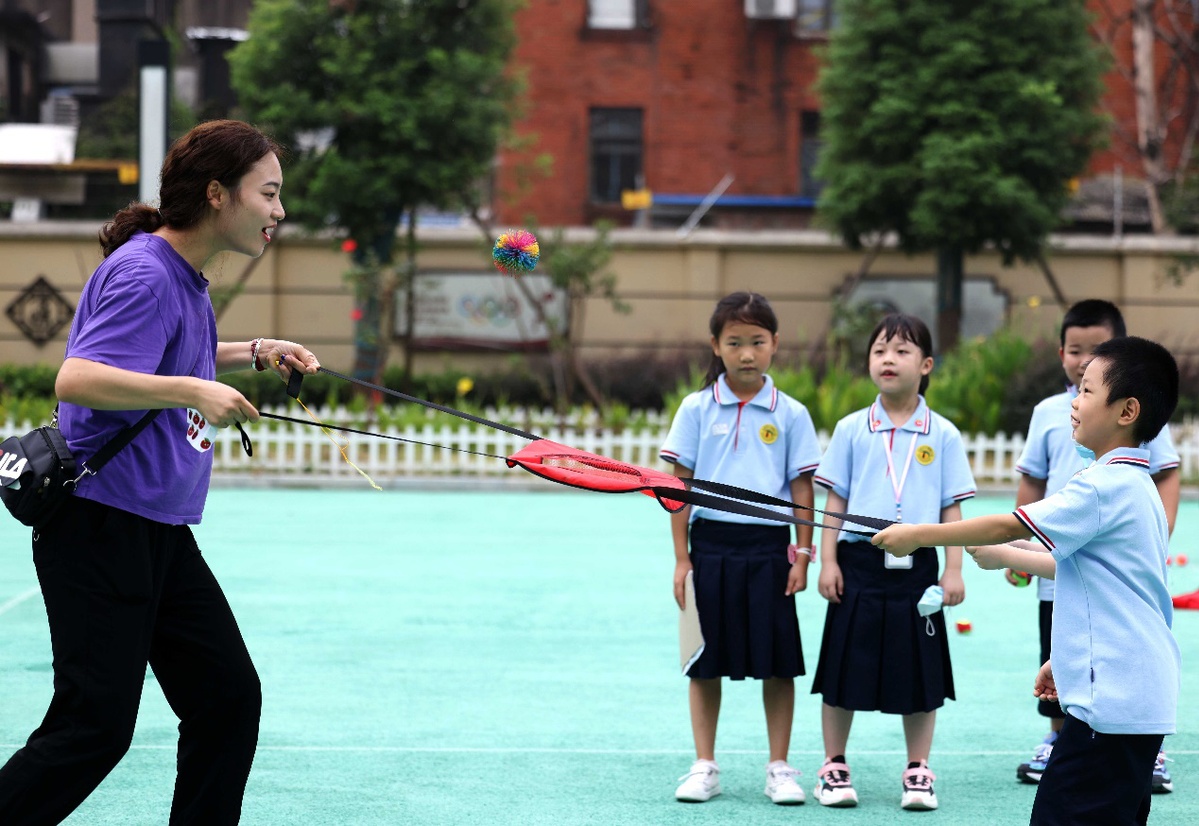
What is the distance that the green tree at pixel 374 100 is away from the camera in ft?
54.4

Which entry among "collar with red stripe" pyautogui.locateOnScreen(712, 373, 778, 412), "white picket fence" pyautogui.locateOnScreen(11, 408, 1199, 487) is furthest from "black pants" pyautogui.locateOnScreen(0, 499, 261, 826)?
"white picket fence" pyautogui.locateOnScreen(11, 408, 1199, 487)

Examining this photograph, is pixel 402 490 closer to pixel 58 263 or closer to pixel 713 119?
pixel 58 263

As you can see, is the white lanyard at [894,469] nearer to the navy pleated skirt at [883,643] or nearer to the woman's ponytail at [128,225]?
the navy pleated skirt at [883,643]

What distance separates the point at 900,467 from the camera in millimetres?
4602

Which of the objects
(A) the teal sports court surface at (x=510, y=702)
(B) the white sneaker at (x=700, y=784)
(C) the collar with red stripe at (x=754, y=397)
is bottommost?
(A) the teal sports court surface at (x=510, y=702)

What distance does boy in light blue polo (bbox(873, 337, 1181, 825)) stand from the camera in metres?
3.07

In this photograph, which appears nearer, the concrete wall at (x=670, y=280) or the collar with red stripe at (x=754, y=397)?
the collar with red stripe at (x=754, y=397)

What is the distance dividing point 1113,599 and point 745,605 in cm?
163

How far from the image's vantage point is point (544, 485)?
46.9 feet

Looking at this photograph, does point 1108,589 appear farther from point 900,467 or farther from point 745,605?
point 745,605

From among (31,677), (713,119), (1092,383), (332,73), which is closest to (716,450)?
(1092,383)

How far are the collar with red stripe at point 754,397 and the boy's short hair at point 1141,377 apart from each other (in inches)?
62.5

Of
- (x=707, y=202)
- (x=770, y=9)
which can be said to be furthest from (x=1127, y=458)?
(x=770, y=9)

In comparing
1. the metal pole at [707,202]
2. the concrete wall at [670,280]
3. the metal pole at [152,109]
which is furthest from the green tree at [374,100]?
the metal pole at [707,202]
